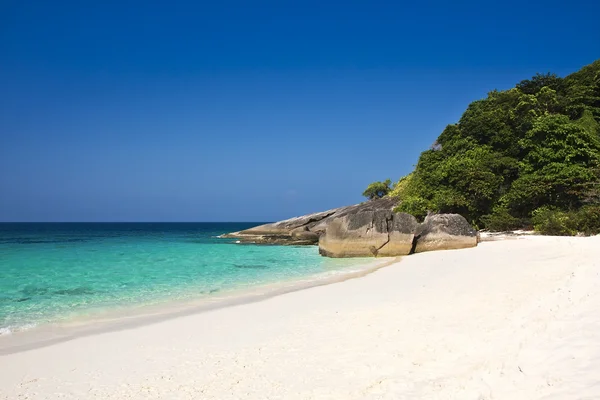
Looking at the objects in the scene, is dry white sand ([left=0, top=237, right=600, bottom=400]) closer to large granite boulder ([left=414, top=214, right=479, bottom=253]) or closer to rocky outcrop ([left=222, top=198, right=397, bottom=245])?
large granite boulder ([left=414, top=214, right=479, bottom=253])

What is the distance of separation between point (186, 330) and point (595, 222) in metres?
19.0

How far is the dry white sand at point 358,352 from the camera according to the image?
4188 mm

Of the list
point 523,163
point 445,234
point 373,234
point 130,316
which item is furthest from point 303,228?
point 130,316

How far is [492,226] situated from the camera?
77.9 ft

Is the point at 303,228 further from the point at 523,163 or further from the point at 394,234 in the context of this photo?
the point at 523,163

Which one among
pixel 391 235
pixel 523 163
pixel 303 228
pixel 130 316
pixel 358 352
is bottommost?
pixel 130 316

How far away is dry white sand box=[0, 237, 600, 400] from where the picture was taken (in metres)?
4.19

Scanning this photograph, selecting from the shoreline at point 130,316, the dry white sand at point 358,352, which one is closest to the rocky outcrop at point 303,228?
the shoreline at point 130,316

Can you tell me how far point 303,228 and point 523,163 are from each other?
74.0ft

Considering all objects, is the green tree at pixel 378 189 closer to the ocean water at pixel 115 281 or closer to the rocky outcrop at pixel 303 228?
the rocky outcrop at pixel 303 228

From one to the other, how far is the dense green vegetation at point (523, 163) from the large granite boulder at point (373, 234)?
6.89 m

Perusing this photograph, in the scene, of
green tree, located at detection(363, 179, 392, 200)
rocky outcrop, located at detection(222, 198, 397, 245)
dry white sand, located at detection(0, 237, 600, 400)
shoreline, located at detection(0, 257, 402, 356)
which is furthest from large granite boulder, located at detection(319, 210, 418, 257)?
green tree, located at detection(363, 179, 392, 200)

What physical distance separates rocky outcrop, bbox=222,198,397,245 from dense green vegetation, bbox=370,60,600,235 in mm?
5749

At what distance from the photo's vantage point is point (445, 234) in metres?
19.3
